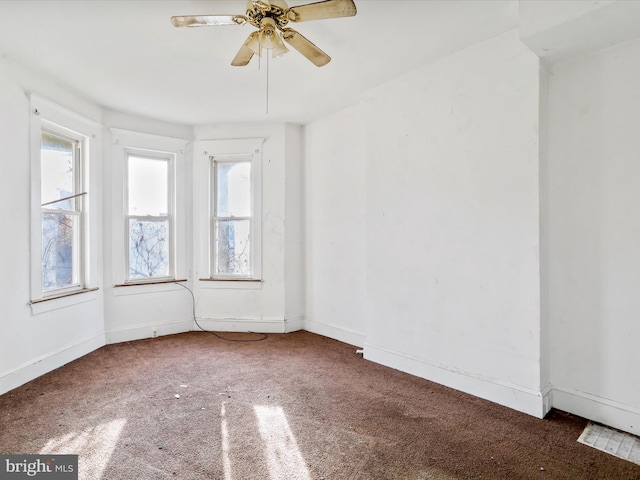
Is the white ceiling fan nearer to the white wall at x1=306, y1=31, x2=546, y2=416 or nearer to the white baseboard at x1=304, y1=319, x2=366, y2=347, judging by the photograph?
the white wall at x1=306, y1=31, x2=546, y2=416

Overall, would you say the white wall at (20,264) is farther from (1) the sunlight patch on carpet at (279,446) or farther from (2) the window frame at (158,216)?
(1) the sunlight patch on carpet at (279,446)

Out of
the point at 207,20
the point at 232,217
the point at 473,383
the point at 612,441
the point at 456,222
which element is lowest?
the point at 612,441

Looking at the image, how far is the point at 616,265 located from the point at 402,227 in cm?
149

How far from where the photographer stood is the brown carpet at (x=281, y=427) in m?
1.90

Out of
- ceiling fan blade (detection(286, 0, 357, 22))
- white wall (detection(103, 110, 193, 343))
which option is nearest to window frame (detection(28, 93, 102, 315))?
white wall (detection(103, 110, 193, 343))

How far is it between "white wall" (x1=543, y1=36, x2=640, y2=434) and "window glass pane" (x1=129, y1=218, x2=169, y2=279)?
4.04m

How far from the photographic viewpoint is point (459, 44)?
2656mm

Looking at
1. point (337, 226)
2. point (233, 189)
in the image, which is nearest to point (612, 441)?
point (337, 226)

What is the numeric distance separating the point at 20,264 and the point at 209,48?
233cm

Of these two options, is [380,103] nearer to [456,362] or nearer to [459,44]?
[459,44]

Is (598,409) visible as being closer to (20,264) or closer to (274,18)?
(274,18)

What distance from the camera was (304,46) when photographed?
7.54 feet

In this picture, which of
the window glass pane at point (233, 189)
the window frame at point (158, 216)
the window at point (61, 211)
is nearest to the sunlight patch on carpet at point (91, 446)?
the window at point (61, 211)

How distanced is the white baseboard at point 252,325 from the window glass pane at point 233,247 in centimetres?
59
